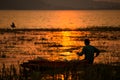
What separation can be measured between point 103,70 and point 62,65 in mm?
2969

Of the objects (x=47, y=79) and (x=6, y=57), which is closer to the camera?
(x=47, y=79)

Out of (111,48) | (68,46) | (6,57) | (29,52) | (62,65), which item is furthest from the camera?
(68,46)

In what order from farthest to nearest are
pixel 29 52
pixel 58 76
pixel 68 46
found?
pixel 68 46
pixel 29 52
pixel 58 76

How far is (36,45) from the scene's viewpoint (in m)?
35.9

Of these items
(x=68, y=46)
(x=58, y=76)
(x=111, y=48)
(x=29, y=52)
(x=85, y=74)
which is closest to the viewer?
(x=85, y=74)

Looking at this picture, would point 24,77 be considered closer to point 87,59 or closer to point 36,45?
point 87,59

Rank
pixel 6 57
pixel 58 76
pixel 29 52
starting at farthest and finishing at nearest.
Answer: pixel 29 52, pixel 6 57, pixel 58 76

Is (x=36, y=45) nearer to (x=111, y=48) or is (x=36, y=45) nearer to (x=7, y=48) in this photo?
(x=7, y=48)

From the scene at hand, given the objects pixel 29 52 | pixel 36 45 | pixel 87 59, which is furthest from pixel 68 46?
pixel 87 59

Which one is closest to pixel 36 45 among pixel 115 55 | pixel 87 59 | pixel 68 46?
pixel 68 46

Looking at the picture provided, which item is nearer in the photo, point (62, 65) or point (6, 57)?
point (62, 65)

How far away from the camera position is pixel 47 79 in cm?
1625

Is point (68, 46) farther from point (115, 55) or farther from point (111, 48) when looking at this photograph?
point (115, 55)

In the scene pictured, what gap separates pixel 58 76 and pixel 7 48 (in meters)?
18.1
